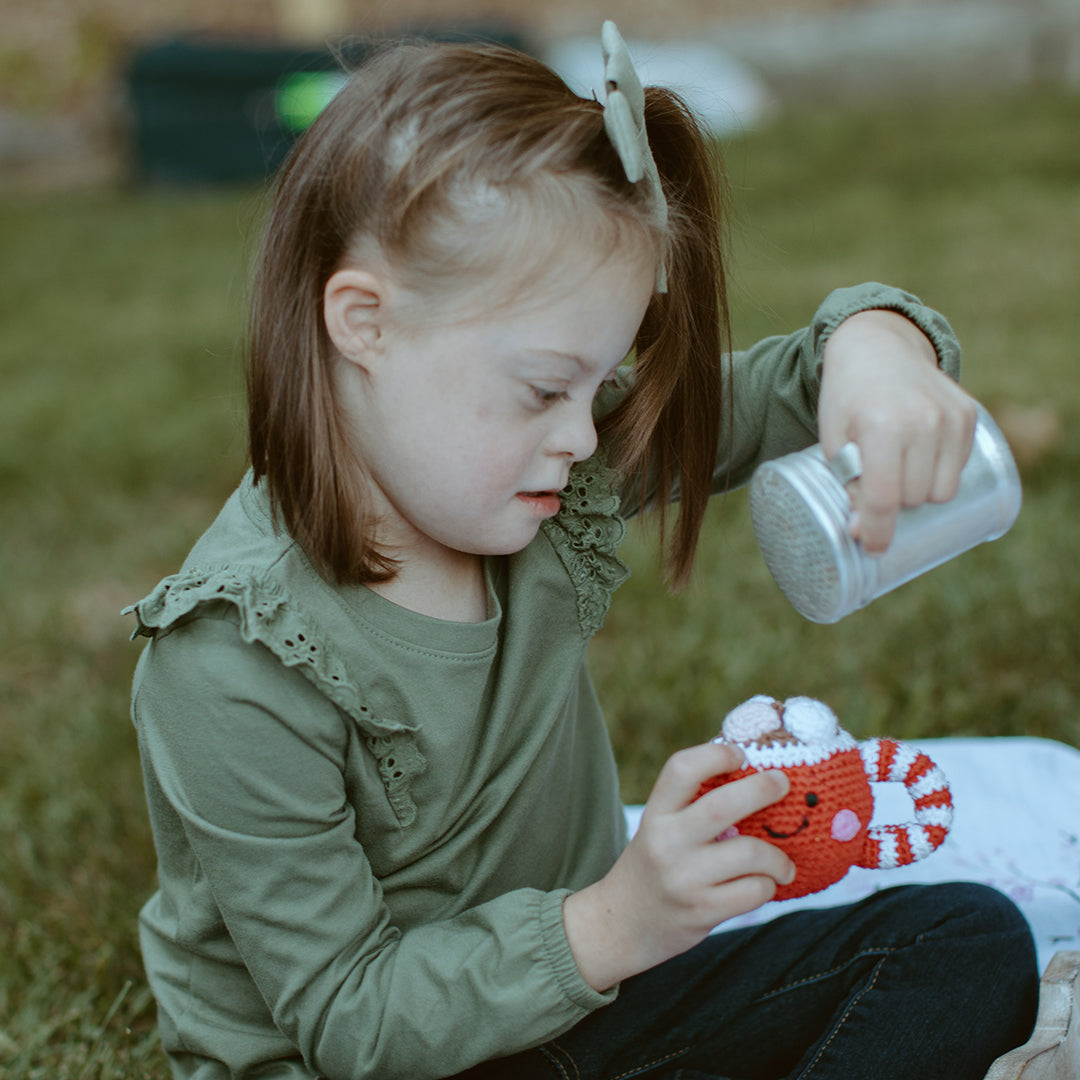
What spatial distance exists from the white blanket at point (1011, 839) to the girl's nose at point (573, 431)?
68cm

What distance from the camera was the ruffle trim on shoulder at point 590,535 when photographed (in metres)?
1.13

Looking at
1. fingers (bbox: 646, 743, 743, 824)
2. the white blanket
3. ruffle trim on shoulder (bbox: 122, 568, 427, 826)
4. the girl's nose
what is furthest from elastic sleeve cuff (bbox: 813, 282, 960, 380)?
the white blanket

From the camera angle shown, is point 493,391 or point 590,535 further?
point 590,535

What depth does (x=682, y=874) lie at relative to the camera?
2.86 feet

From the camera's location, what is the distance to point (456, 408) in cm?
94

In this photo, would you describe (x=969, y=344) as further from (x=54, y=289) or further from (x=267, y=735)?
(x=54, y=289)

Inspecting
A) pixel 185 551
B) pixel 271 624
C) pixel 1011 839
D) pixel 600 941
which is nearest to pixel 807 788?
pixel 600 941

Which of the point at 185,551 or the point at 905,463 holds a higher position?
the point at 905,463

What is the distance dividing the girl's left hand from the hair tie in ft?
0.64

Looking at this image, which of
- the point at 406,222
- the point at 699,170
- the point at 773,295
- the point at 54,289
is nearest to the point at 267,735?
the point at 406,222

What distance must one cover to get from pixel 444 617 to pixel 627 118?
406 millimetres

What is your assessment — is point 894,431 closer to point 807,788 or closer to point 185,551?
point 807,788

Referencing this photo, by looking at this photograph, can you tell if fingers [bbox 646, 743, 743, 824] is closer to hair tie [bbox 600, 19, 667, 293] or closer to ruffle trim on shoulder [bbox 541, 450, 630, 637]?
ruffle trim on shoulder [bbox 541, 450, 630, 637]

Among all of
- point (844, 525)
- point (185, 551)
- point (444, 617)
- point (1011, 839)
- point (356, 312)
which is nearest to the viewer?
point (844, 525)
